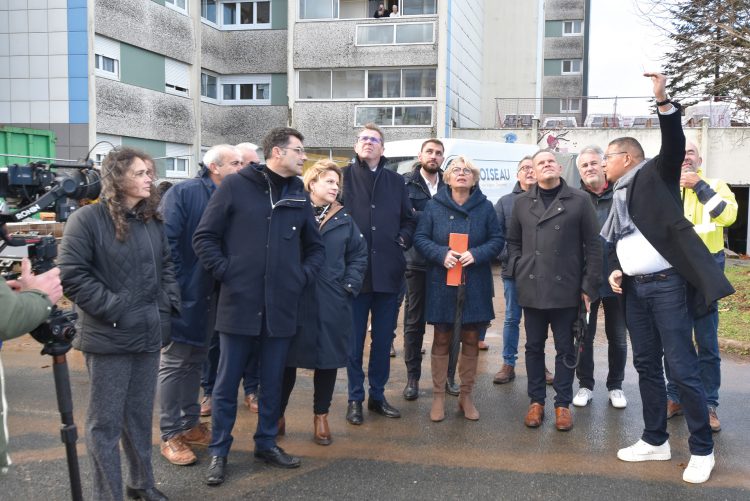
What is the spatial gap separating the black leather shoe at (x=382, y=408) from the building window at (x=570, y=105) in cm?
2597

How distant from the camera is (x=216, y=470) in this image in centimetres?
418

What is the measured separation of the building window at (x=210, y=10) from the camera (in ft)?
93.9

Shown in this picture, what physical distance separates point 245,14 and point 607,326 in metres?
26.9

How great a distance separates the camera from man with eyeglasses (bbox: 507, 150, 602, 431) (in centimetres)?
521

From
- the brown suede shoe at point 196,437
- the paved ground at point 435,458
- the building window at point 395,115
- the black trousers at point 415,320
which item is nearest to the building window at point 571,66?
the building window at point 395,115

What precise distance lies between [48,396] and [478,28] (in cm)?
3157

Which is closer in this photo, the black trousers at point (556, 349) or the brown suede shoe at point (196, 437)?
the brown suede shoe at point (196, 437)

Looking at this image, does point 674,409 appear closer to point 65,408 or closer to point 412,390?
point 412,390

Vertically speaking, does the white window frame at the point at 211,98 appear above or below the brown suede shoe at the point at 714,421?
above

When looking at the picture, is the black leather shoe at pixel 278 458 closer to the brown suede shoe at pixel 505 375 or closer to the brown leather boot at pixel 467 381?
the brown leather boot at pixel 467 381

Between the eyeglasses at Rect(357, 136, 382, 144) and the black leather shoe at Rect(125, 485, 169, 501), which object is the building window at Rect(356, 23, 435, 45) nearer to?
A: the eyeglasses at Rect(357, 136, 382, 144)

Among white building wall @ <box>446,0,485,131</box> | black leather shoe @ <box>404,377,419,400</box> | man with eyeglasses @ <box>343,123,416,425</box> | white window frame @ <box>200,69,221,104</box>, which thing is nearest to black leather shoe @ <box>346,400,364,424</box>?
man with eyeglasses @ <box>343,123,416,425</box>

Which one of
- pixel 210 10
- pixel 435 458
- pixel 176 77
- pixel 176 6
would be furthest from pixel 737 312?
pixel 210 10

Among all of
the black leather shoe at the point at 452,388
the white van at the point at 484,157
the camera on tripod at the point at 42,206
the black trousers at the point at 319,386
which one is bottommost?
the black leather shoe at the point at 452,388
